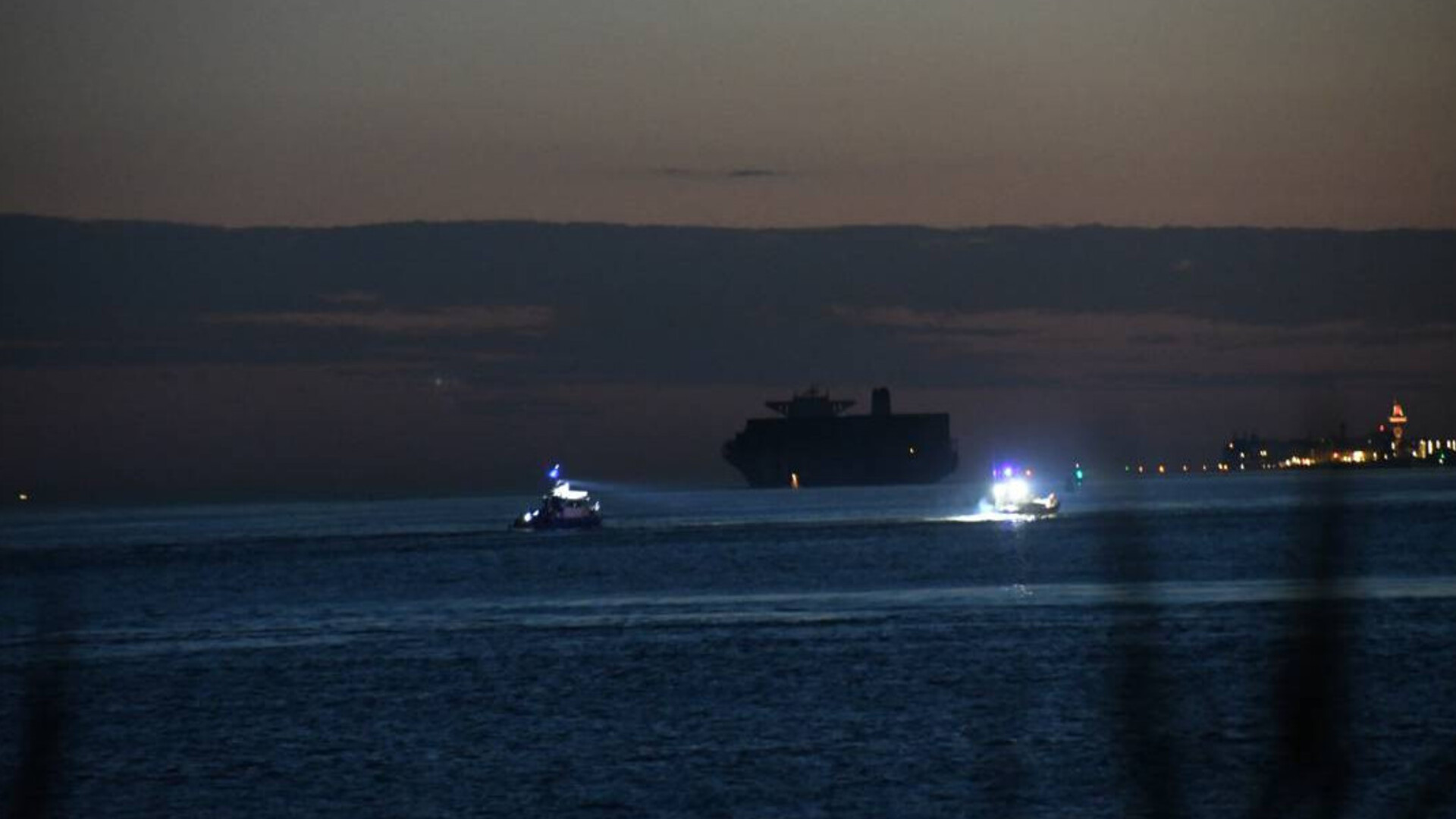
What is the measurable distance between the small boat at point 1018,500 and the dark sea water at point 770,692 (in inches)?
2589

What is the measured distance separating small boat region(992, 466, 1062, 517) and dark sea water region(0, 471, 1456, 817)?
216ft

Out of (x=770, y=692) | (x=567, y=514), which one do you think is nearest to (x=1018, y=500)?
(x=567, y=514)

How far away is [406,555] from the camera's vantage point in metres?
120

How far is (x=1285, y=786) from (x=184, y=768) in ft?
54.3

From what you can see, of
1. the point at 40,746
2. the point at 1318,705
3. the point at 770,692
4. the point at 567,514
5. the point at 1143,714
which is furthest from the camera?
the point at 567,514

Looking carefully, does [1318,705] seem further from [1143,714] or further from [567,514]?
[567,514]

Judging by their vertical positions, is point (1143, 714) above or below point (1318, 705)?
below

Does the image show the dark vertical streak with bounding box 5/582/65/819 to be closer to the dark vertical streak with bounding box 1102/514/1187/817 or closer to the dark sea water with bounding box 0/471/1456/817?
the dark sea water with bounding box 0/471/1456/817

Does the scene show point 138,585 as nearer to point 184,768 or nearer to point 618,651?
point 618,651

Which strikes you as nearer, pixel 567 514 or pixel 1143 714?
pixel 1143 714

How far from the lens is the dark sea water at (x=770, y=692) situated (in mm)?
Result: 30531

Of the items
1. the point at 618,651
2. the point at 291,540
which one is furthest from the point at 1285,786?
the point at 291,540

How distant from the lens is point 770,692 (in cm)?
4300

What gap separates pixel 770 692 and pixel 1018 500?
120m
